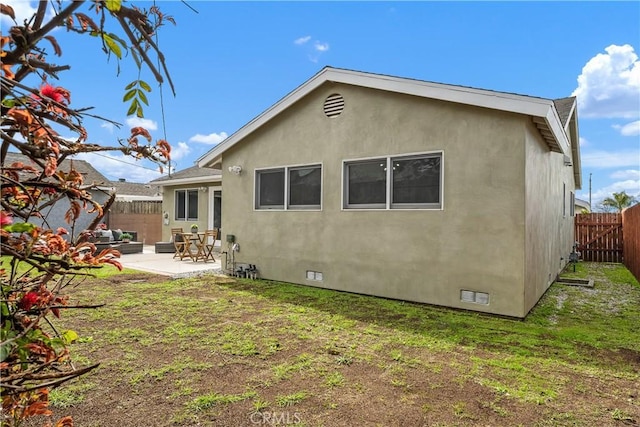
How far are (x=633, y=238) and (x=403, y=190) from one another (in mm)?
9201

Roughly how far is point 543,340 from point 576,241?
13551mm

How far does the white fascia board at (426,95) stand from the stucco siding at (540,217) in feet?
1.70

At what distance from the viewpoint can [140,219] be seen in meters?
20.4

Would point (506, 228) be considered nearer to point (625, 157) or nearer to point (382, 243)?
point (382, 243)

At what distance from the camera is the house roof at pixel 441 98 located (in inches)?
236

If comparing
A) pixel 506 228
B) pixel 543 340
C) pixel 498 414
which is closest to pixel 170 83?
pixel 498 414

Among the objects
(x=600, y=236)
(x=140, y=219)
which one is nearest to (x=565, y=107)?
(x=600, y=236)

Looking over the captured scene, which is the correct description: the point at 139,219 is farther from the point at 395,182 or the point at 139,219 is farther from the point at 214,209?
the point at 395,182

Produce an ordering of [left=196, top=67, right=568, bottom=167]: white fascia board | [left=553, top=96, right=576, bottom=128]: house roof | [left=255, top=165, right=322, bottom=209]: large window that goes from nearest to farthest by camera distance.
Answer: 1. [left=196, top=67, right=568, bottom=167]: white fascia board
2. [left=255, top=165, right=322, bottom=209]: large window
3. [left=553, top=96, right=576, bottom=128]: house roof

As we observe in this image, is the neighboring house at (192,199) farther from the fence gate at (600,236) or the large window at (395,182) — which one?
the fence gate at (600,236)

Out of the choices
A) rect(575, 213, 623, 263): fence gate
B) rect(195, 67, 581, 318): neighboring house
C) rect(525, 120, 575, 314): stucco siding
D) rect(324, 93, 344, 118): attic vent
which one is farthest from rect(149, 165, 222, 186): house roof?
rect(575, 213, 623, 263): fence gate

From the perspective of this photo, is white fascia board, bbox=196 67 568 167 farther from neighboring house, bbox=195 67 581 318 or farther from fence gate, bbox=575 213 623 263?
fence gate, bbox=575 213 623 263

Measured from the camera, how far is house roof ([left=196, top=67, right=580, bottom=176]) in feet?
19.7

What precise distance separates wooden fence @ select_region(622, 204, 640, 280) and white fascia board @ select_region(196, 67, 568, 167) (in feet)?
18.0
